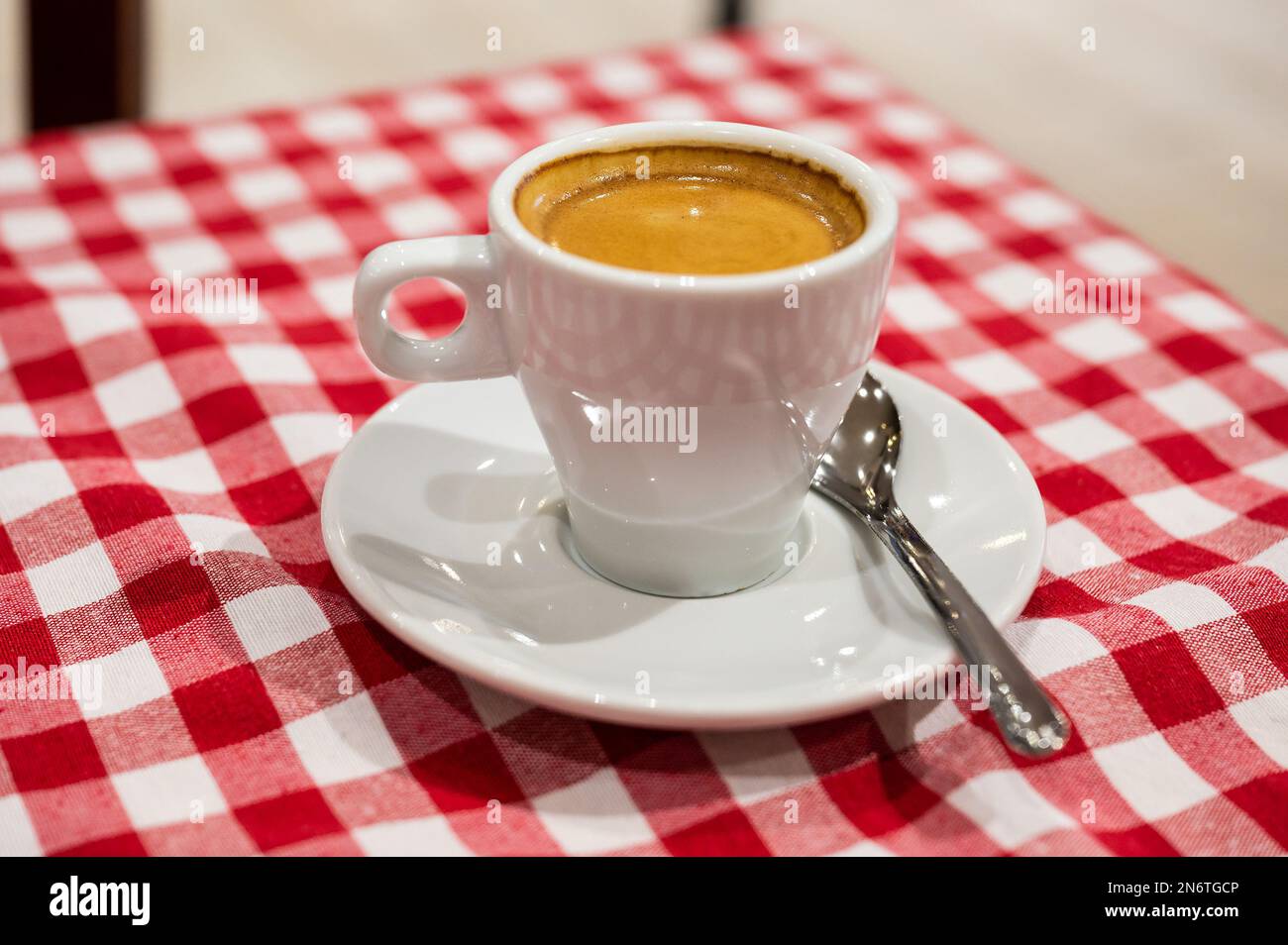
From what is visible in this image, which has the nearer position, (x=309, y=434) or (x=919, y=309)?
(x=309, y=434)

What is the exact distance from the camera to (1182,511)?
0.76 metres

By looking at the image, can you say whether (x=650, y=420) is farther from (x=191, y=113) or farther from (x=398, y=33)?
(x=398, y=33)

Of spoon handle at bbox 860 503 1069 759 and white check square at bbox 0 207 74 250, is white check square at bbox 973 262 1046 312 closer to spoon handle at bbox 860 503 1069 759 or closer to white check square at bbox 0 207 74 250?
spoon handle at bbox 860 503 1069 759

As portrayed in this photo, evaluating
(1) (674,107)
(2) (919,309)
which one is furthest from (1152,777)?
(1) (674,107)

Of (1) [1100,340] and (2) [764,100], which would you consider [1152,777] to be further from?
(2) [764,100]

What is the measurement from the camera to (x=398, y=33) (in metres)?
2.59

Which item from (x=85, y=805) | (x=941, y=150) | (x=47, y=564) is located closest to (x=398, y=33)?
(x=941, y=150)

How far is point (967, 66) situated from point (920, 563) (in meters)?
1.78

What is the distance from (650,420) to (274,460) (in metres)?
0.31

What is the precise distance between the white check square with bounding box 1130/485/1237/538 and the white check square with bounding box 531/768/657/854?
1.29 feet

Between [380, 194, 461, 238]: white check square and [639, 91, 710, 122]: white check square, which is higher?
[639, 91, 710, 122]: white check square

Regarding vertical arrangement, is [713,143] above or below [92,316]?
above

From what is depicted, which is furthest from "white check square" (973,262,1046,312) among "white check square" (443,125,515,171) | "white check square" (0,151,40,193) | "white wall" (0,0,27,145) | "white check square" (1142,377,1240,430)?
"white wall" (0,0,27,145)

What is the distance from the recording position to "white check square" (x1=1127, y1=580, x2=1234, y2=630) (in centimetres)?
65
